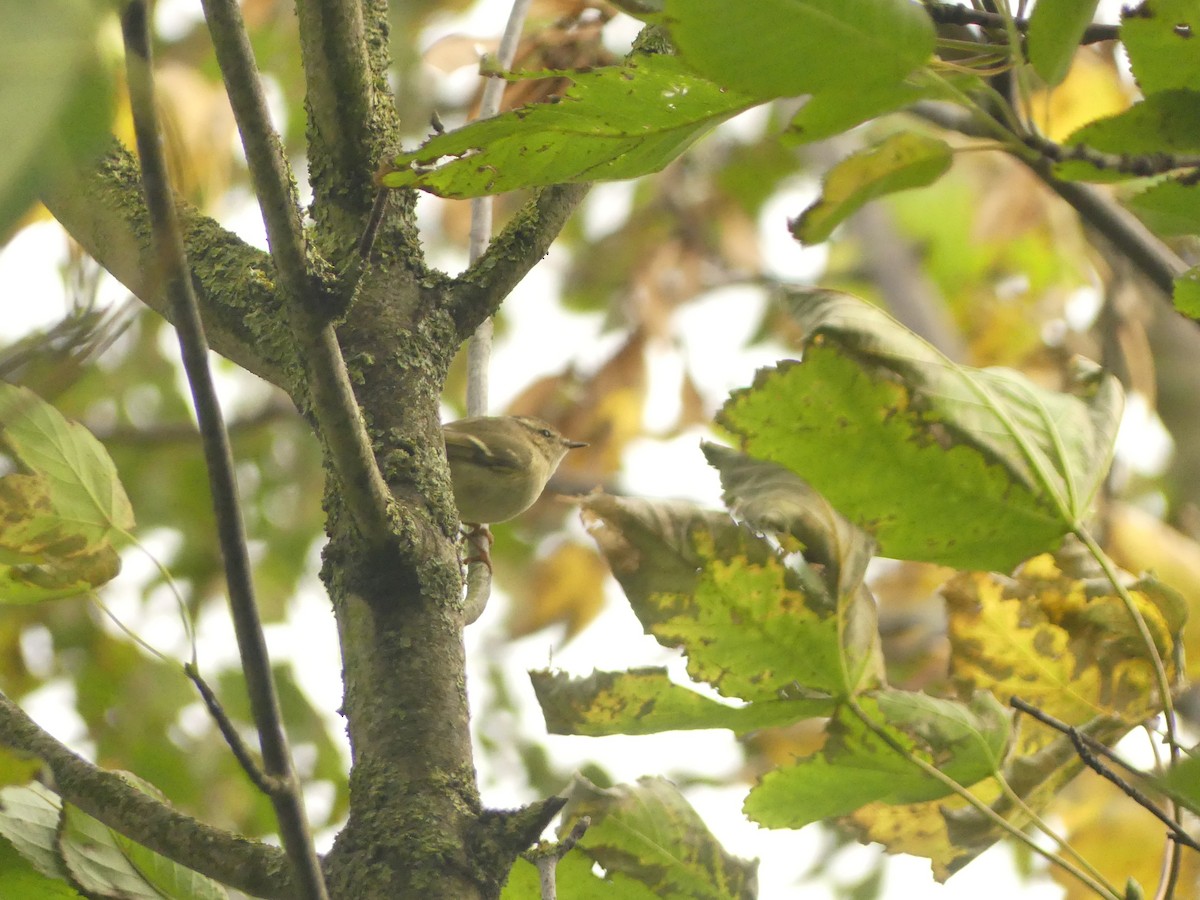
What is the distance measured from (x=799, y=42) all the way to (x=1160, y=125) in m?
0.29

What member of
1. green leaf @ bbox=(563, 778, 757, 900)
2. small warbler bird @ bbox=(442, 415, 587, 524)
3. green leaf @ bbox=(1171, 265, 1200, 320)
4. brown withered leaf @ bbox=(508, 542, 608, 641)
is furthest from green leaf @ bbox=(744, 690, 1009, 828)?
brown withered leaf @ bbox=(508, 542, 608, 641)

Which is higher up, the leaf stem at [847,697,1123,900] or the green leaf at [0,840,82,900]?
the leaf stem at [847,697,1123,900]

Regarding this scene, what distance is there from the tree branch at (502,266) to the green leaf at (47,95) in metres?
1.01

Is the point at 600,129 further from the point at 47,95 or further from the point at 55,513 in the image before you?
the point at 55,513

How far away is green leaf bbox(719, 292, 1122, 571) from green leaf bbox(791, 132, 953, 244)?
79 mm

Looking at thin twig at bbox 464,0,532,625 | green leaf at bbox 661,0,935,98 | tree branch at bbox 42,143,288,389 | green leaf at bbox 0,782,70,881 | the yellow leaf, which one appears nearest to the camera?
green leaf at bbox 661,0,935,98

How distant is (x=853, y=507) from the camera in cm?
104

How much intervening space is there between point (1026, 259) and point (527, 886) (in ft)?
19.6

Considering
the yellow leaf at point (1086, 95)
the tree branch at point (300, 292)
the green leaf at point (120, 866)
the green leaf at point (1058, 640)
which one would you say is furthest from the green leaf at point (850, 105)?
the yellow leaf at point (1086, 95)

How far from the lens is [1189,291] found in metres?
0.93

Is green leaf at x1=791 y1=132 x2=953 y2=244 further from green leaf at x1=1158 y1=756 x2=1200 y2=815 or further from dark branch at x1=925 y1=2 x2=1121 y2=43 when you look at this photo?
green leaf at x1=1158 y1=756 x2=1200 y2=815

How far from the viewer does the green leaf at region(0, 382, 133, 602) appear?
4.01ft

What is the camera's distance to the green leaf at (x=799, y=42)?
2.31ft

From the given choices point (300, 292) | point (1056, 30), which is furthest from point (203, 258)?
point (1056, 30)
